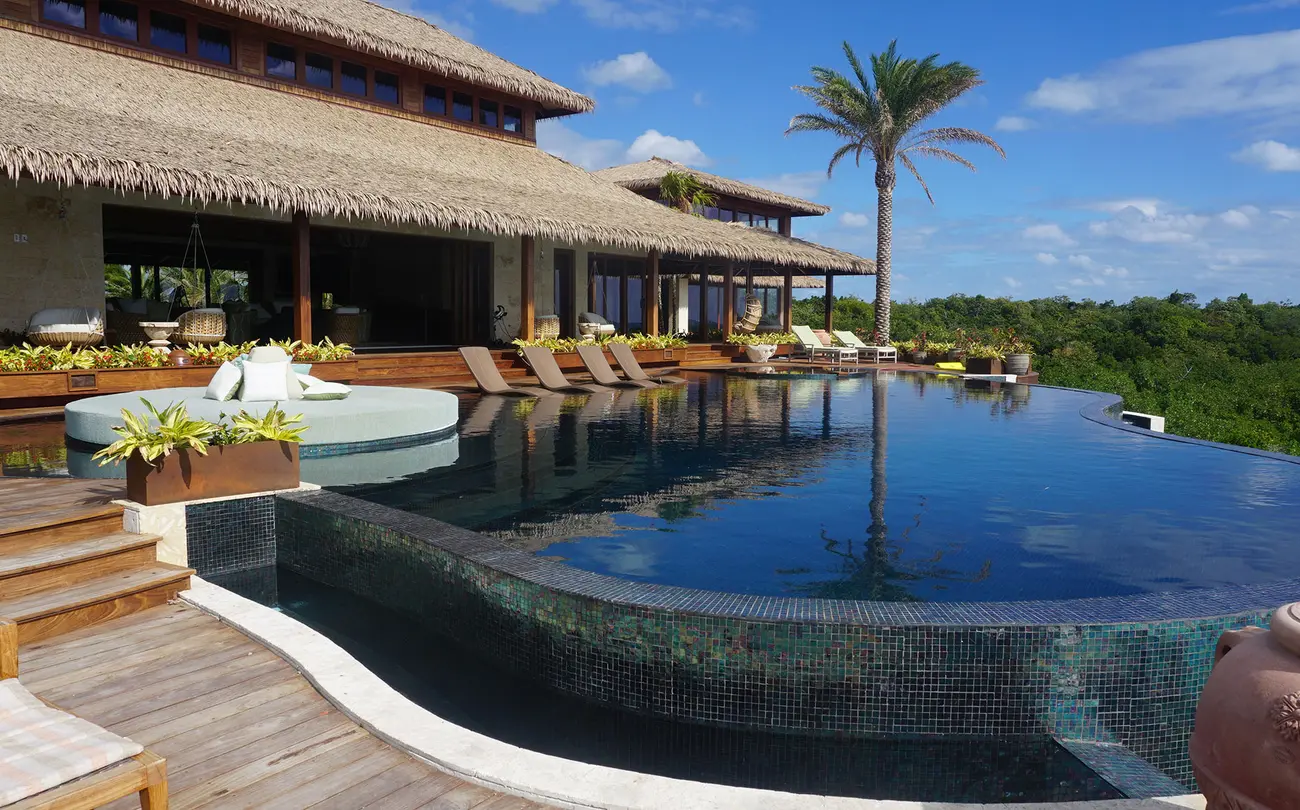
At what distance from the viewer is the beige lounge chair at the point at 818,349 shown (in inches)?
830

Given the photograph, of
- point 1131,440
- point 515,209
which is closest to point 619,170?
point 515,209

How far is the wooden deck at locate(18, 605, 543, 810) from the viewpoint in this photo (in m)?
2.51

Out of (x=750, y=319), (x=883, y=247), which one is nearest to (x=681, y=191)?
(x=750, y=319)

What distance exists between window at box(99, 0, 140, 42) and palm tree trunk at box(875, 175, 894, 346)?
18.9 meters

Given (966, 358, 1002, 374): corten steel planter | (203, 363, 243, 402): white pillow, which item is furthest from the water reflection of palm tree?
(966, 358, 1002, 374): corten steel planter

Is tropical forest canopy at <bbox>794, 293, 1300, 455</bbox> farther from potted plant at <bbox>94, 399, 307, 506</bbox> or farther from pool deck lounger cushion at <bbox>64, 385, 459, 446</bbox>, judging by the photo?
potted plant at <bbox>94, 399, 307, 506</bbox>

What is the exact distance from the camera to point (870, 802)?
2479mm

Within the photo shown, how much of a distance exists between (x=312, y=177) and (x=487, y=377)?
3812 millimetres

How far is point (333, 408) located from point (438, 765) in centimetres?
578

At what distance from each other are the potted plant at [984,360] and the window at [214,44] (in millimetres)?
15689

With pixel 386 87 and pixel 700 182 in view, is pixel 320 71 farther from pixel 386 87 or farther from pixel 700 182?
pixel 700 182

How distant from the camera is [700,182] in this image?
81.2ft

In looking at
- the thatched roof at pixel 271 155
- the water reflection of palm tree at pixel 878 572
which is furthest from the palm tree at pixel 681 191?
the water reflection of palm tree at pixel 878 572

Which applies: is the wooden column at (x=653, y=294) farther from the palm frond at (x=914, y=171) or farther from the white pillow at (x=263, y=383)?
the white pillow at (x=263, y=383)
